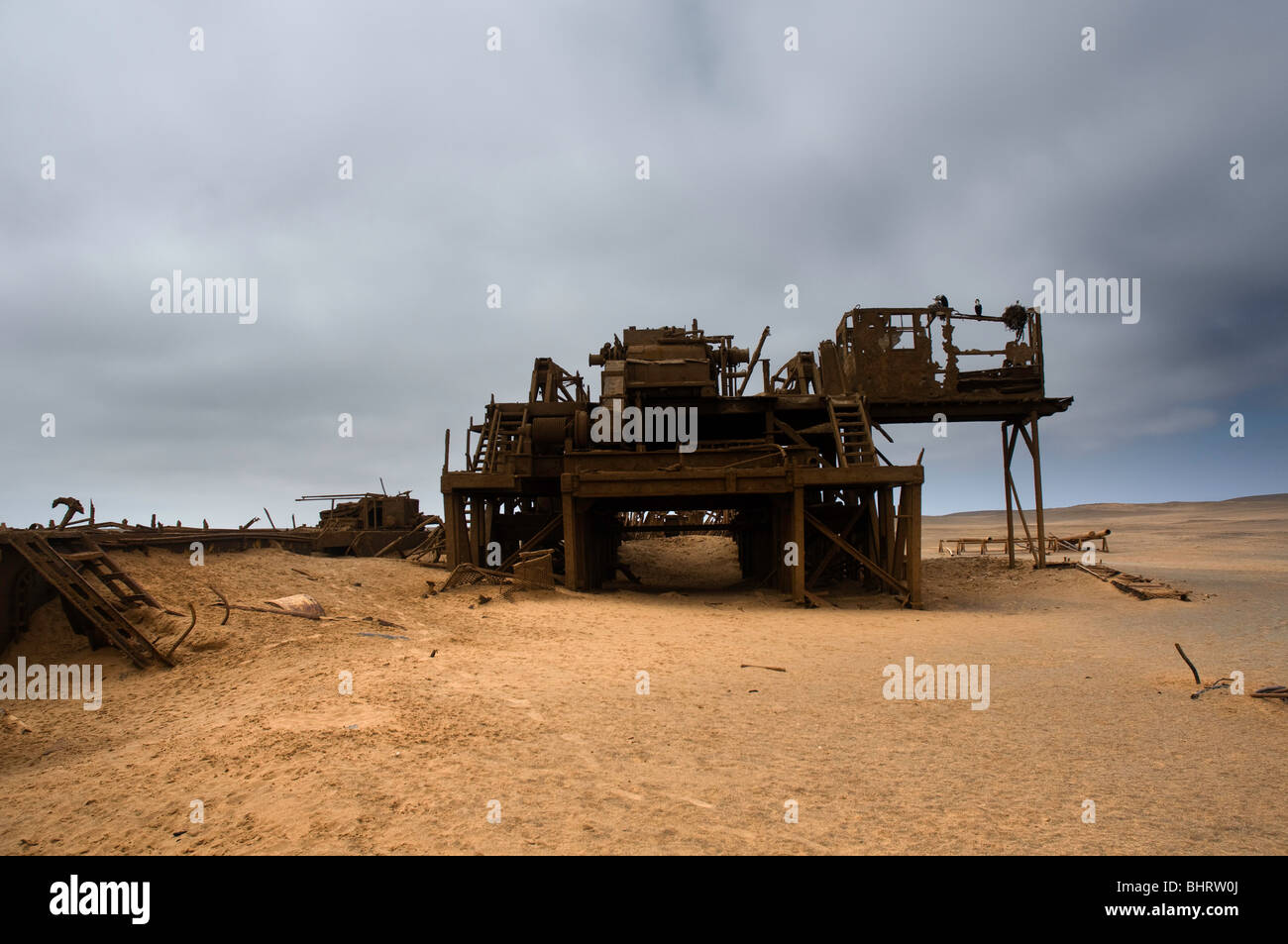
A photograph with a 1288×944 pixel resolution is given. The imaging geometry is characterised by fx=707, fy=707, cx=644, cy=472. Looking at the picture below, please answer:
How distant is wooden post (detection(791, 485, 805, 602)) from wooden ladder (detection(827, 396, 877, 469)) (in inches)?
63.0

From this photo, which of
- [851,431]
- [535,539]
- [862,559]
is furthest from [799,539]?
[535,539]

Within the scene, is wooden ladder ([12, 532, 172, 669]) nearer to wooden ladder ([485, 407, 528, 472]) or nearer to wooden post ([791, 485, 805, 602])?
wooden ladder ([485, 407, 528, 472])

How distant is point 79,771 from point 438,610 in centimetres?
703

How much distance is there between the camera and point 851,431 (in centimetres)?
1864

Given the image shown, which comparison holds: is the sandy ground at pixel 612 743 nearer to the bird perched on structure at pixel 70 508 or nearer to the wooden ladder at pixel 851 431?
the bird perched on structure at pixel 70 508

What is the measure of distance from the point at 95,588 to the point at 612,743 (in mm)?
7520

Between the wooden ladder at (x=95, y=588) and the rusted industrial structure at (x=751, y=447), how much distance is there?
28.4 feet

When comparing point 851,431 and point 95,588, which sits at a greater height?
point 851,431

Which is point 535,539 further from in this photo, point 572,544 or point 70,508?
point 70,508

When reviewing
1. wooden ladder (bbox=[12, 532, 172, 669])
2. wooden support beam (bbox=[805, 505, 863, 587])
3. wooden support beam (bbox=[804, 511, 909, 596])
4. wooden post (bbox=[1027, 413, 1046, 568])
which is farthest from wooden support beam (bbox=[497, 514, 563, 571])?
wooden post (bbox=[1027, 413, 1046, 568])

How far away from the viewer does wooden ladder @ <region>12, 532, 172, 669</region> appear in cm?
820

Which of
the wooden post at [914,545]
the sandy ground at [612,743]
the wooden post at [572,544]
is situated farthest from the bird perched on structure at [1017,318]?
the wooden post at [572,544]
